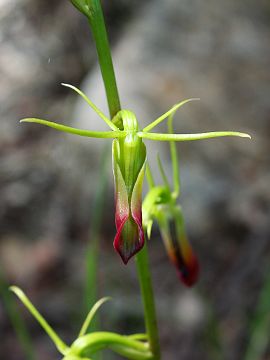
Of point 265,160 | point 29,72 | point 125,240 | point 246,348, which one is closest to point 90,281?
point 125,240

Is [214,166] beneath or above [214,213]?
above

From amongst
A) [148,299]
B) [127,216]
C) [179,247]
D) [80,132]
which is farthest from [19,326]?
[80,132]

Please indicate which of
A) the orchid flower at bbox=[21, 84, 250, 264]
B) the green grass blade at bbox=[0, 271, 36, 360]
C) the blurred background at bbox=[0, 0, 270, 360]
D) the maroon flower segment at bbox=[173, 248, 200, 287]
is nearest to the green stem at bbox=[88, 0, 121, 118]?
the orchid flower at bbox=[21, 84, 250, 264]

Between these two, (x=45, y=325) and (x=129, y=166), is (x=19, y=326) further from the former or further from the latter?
(x=129, y=166)

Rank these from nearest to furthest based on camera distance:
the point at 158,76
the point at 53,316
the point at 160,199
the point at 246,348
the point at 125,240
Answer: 1. the point at 125,240
2. the point at 160,199
3. the point at 246,348
4. the point at 53,316
5. the point at 158,76

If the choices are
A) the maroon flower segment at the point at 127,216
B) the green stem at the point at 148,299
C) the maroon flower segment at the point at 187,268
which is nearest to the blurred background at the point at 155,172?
the maroon flower segment at the point at 187,268

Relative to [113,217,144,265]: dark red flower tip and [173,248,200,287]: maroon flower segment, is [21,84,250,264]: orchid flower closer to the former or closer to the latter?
[113,217,144,265]: dark red flower tip

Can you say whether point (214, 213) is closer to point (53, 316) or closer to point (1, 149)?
point (53, 316)
